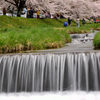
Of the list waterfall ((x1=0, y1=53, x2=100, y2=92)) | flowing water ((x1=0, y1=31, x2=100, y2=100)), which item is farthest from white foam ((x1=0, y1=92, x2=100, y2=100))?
waterfall ((x1=0, y1=53, x2=100, y2=92))

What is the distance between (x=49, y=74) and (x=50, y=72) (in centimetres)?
8

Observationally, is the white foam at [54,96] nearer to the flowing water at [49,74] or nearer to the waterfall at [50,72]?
the flowing water at [49,74]

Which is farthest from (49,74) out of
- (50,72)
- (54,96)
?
(54,96)

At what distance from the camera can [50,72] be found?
10.9m

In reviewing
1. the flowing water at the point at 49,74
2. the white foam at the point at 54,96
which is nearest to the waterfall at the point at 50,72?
the flowing water at the point at 49,74

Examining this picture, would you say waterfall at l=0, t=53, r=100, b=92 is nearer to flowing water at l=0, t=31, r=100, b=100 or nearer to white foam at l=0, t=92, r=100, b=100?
flowing water at l=0, t=31, r=100, b=100

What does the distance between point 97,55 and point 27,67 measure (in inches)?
100

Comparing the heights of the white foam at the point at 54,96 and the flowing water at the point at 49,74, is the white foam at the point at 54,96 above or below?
below

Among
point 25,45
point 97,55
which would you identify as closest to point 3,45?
point 25,45

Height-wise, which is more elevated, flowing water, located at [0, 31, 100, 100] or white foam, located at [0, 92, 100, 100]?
flowing water, located at [0, 31, 100, 100]

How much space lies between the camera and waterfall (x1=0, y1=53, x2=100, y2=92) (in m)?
10.7

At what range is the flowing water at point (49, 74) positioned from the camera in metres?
10.6

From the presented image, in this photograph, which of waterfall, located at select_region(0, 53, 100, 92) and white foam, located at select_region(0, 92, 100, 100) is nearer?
white foam, located at select_region(0, 92, 100, 100)

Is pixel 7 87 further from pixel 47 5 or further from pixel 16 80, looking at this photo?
pixel 47 5
